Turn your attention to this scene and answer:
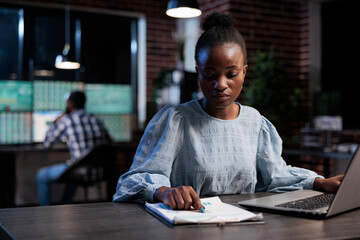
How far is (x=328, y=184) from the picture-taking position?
54.6 inches

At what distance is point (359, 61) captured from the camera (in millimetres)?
4805

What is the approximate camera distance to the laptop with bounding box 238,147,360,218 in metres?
1.03

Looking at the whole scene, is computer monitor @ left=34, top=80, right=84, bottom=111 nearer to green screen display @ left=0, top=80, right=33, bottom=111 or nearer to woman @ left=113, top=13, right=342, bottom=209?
green screen display @ left=0, top=80, right=33, bottom=111

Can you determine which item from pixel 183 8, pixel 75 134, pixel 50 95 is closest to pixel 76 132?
pixel 75 134

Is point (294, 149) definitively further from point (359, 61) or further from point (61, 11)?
point (61, 11)

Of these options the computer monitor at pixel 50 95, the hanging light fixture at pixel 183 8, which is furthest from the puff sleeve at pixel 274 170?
the computer monitor at pixel 50 95

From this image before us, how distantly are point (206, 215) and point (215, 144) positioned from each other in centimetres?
41

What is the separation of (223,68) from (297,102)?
3898 millimetres

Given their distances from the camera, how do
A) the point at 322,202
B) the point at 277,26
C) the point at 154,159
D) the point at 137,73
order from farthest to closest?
the point at 137,73, the point at 277,26, the point at 154,159, the point at 322,202

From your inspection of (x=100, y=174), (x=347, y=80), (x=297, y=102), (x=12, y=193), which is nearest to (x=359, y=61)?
(x=347, y=80)

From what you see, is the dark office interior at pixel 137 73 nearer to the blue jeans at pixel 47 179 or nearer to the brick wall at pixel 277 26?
the brick wall at pixel 277 26

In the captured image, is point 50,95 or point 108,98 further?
point 108,98

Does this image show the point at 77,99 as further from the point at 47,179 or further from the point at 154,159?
the point at 154,159

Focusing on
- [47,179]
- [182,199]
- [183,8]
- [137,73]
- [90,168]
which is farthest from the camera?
[137,73]
